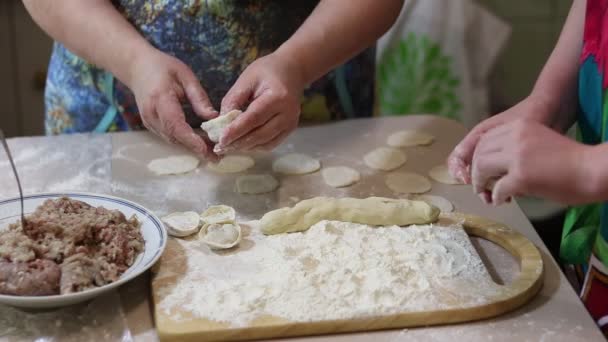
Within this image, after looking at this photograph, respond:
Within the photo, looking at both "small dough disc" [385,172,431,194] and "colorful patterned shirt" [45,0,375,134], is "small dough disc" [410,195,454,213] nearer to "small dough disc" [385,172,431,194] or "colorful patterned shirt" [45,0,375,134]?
"small dough disc" [385,172,431,194]

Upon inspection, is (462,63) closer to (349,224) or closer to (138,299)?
(349,224)

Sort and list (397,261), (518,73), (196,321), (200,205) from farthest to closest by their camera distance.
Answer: (518,73) < (200,205) < (397,261) < (196,321)

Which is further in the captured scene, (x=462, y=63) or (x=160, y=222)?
(x=462, y=63)

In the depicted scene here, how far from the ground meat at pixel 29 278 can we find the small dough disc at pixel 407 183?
65 centimetres

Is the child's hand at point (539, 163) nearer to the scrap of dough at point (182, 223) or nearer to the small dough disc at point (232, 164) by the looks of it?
the scrap of dough at point (182, 223)

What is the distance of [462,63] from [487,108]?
19 centimetres

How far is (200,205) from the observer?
1275mm

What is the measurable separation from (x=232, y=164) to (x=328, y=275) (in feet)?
1.65

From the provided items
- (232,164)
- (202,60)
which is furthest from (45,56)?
(232,164)

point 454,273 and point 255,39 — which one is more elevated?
point 255,39

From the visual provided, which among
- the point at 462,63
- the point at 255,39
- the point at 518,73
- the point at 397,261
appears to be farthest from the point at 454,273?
the point at 518,73

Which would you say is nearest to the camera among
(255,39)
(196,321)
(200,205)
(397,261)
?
(196,321)

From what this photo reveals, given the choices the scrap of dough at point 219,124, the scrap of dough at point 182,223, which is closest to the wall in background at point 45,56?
the scrap of dough at point 219,124

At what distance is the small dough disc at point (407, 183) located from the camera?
1.32 metres
